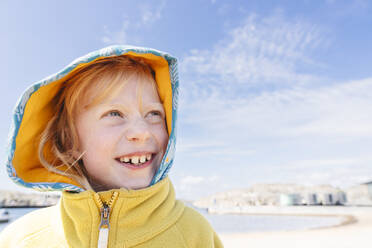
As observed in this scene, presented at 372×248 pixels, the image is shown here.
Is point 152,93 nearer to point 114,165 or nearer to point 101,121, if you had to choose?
point 101,121

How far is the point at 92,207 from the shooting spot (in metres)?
1.13

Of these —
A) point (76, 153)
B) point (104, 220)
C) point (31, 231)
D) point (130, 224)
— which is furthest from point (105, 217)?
point (31, 231)

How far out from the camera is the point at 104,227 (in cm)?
112

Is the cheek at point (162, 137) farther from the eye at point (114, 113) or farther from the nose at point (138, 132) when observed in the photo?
A: the eye at point (114, 113)

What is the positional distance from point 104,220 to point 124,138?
1.20 ft

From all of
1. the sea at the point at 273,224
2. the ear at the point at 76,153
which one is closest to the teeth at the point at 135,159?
the ear at the point at 76,153

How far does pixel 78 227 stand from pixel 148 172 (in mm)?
381

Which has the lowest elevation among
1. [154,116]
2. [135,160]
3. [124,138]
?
[135,160]

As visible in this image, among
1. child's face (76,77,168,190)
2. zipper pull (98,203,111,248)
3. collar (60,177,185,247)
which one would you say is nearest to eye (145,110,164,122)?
child's face (76,77,168,190)

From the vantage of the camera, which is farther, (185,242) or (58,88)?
(58,88)

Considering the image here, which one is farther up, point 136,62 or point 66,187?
point 136,62

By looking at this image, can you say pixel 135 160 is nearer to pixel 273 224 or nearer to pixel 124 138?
pixel 124 138

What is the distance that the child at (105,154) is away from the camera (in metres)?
1.13

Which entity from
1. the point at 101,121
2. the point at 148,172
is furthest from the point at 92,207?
the point at 101,121
